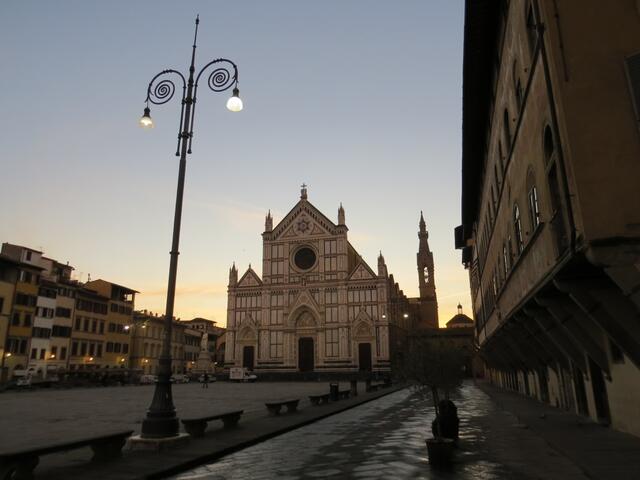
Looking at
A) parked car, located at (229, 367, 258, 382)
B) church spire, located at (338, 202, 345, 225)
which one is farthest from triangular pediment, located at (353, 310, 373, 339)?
parked car, located at (229, 367, 258, 382)

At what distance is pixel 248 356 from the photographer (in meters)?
69.2

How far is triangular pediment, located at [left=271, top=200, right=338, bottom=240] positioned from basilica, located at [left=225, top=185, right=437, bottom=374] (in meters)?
0.15

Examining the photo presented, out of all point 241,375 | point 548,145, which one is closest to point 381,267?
point 241,375

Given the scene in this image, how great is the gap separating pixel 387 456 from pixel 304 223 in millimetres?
62725

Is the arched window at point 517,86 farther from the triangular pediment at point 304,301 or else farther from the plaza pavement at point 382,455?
the triangular pediment at point 304,301

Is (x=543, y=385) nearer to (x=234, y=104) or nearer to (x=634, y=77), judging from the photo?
(x=634, y=77)

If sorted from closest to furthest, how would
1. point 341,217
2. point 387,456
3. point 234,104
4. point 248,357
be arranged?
1. point 387,456
2. point 234,104
3. point 248,357
4. point 341,217

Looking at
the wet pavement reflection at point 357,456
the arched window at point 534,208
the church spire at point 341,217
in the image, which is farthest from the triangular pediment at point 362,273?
the arched window at point 534,208

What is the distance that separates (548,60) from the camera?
812cm

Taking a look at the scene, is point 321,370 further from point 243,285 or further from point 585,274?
point 585,274

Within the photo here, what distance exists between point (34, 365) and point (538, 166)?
55765 millimetres

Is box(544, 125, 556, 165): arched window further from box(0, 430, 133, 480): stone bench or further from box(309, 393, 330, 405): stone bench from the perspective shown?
box(309, 393, 330, 405): stone bench

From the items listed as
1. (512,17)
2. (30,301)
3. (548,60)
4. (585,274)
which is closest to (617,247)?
(585,274)

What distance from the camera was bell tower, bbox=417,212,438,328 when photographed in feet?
308
